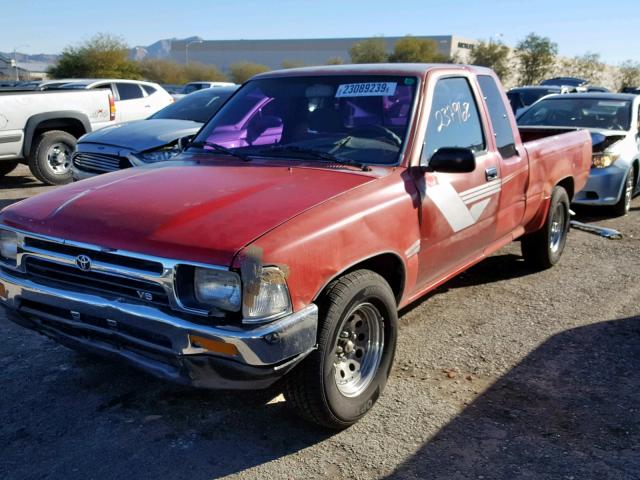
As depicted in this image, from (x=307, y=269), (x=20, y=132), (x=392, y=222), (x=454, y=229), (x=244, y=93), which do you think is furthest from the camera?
(x=20, y=132)

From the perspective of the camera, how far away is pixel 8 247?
3400 millimetres

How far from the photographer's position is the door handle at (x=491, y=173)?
14.8 feet

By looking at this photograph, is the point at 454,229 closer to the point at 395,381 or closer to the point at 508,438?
the point at 395,381

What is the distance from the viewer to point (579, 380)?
13.0ft

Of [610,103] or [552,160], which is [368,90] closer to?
[552,160]

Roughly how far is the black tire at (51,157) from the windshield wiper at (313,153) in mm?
6717

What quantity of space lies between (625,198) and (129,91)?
31.3 ft

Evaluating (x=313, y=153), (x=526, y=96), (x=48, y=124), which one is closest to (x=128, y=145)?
(x=48, y=124)

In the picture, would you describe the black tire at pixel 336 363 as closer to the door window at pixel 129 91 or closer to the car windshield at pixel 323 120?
the car windshield at pixel 323 120

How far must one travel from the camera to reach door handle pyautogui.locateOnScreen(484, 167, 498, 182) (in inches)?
177

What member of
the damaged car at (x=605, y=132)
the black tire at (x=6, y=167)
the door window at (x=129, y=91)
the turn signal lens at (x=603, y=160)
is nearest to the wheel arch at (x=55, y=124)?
the black tire at (x=6, y=167)

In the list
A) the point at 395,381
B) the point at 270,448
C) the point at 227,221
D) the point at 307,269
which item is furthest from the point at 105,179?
the point at 395,381

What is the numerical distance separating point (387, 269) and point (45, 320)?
1837mm

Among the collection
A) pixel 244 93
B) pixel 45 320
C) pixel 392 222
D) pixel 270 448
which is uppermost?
pixel 244 93
